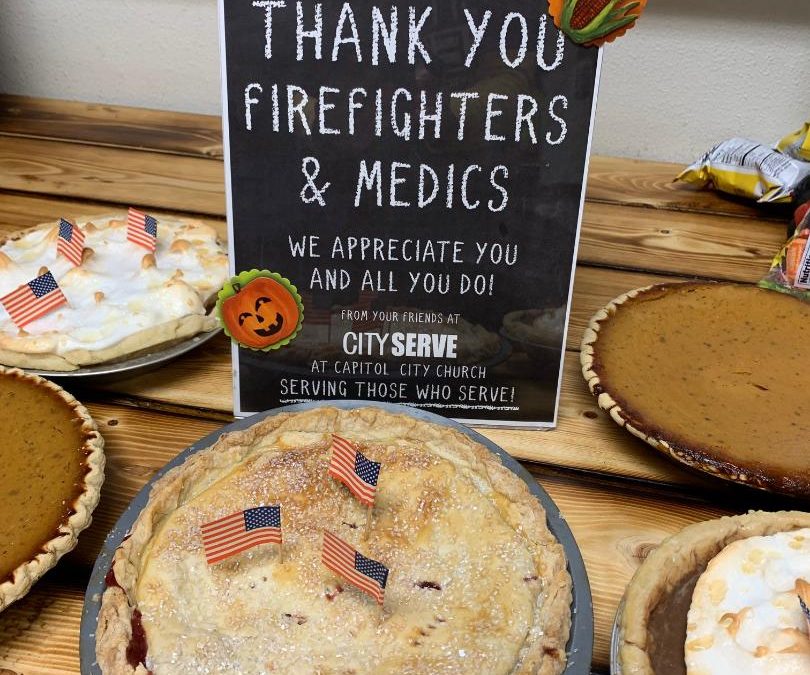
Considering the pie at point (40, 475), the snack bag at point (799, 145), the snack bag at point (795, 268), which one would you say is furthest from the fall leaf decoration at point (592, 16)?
the snack bag at point (799, 145)

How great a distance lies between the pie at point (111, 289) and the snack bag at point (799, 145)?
1564 mm

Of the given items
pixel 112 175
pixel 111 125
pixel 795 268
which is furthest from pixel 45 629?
pixel 111 125

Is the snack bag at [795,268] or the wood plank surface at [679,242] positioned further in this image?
the wood plank surface at [679,242]

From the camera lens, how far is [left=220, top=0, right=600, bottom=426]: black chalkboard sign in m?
1.20

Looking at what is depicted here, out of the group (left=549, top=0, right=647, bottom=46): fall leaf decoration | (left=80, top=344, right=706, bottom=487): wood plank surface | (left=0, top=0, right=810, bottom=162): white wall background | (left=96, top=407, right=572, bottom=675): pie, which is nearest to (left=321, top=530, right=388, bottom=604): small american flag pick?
(left=96, top=407, right=572, bottom=675): pie

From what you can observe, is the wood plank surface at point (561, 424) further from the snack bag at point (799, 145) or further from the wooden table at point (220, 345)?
the snack bag at point (799, 145)

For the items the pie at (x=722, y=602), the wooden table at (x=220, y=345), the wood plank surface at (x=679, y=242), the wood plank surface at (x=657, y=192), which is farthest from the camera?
the wood plank surface at (x=657, y=192)

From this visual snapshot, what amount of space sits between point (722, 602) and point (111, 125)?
91.7 inches

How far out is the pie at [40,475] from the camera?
112 centimetres

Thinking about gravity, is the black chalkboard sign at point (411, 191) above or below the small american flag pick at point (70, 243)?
above

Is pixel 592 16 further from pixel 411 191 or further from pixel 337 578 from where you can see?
pixel 337 578

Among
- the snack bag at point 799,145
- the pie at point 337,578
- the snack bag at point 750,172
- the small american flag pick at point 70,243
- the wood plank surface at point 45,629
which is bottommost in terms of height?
the wood plank surface at point 45,629

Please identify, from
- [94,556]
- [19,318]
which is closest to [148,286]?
[19,318]

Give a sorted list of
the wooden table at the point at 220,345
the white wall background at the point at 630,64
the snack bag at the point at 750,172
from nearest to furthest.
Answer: the wooden table at the point at 220,345
the snack bag at the point at 750,172
the white wall background at the point at 630,64
